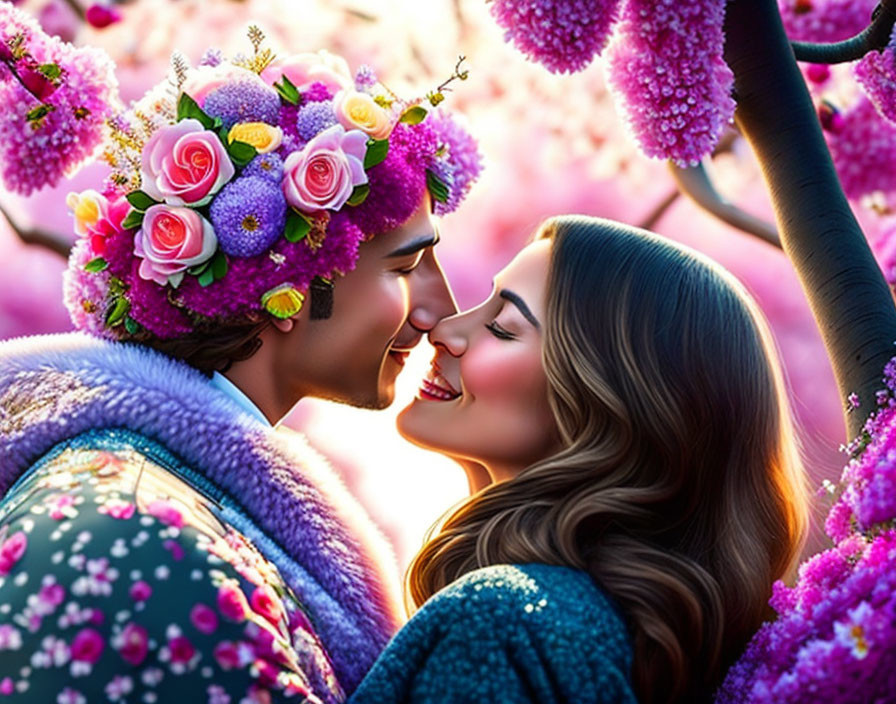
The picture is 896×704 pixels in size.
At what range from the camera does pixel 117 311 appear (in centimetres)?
289

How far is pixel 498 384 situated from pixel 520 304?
0.19m

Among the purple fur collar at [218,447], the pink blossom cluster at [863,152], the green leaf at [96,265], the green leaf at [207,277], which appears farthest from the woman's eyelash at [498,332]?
the pink blossom cluster at [863,152]

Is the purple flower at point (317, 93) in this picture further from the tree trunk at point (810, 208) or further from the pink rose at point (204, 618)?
the pink rose at point (204, 618)

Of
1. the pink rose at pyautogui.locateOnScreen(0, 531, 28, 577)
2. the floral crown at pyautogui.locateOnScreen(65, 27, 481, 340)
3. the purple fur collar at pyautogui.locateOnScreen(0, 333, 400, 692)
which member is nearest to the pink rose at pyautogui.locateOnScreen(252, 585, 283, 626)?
the purple fur collar at pyautogui.locateOnScreen(0, 333, 400, 692)

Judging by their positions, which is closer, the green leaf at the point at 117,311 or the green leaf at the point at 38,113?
the green leaf at the point at 117,311

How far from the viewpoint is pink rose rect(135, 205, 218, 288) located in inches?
110

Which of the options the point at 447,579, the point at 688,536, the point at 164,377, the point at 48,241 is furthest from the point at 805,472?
the point at 48,241

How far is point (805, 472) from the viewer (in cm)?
306

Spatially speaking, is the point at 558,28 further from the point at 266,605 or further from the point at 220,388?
the point at 266,605

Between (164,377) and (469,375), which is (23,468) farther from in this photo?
(469,375)

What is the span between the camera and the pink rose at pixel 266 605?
2324 mm

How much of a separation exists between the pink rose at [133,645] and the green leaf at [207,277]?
844 mm

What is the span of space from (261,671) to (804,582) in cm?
99

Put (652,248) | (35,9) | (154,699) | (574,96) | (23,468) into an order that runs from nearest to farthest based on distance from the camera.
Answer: (154,699), (23,468), (652,248), (35,9), (574,96)
